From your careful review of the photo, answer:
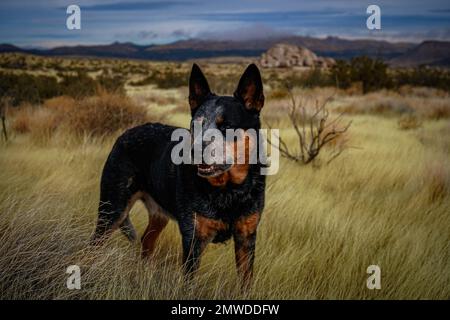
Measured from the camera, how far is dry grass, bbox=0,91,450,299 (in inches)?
137

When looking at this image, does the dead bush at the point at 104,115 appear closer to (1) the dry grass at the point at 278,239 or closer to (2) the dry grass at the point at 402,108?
(1) the dry grass at the point at 278,239

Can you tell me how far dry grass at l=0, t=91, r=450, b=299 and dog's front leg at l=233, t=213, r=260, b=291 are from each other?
0.13 m

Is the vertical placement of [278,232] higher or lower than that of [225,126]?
lower

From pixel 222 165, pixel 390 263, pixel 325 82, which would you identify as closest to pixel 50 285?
pixel 222 165

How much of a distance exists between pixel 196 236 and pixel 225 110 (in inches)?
34.4

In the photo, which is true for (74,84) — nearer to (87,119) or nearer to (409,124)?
(87,119)

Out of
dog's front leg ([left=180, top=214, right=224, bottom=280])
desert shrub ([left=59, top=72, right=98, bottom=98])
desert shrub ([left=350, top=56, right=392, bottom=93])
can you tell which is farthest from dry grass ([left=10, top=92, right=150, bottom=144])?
desert shrub ([left=350, top=56, right=392, bottom=93])

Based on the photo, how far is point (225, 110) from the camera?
3.17m

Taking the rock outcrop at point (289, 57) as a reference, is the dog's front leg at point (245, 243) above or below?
below

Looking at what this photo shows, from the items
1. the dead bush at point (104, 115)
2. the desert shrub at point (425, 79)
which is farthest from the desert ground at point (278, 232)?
the desert shrub at point (425, 79)

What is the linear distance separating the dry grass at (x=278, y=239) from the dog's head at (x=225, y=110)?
0.86m

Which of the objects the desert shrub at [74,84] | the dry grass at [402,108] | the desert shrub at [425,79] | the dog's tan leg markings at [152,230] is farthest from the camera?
the desert shrub at [425,79]

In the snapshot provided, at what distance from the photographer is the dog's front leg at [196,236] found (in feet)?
10.9

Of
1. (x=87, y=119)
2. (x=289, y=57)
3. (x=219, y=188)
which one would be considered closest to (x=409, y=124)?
(x=87, y=119)
